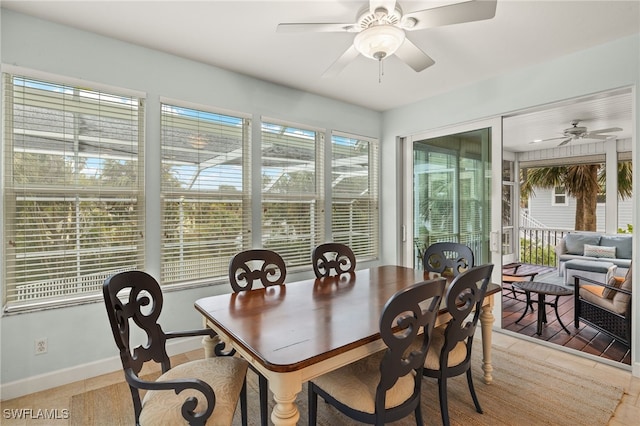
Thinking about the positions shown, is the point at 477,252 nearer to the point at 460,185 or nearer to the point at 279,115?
the point at 460,185

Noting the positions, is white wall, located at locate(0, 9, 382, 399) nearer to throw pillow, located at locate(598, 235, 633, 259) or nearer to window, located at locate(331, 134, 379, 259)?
window, located at locate(331, 134, 379, 259)

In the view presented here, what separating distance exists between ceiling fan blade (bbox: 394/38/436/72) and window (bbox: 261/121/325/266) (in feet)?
5.55

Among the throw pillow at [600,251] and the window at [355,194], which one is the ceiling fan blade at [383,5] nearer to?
the window at [355,194]

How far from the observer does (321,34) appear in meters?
2.54

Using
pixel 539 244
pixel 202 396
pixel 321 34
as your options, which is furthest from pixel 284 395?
pixel 539 244

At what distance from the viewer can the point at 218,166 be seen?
3.14 m

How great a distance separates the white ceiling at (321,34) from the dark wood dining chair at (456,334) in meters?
1.82

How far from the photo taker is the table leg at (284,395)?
127 cm

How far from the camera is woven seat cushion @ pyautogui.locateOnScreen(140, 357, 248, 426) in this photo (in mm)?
1361

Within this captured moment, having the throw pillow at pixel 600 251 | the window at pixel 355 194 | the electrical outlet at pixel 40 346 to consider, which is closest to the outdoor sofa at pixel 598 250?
the throw pillow at pixel 600 251

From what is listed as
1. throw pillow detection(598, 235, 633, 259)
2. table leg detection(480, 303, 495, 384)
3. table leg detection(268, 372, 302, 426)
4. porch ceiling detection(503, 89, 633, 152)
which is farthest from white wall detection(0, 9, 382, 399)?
Answer: throw pillow detection(598, 235, 633, 259)

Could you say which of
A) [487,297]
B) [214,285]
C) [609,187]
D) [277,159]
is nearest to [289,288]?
[214,285]

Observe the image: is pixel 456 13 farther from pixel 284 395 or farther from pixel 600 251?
pixel 600 251

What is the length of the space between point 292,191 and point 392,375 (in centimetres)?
256
